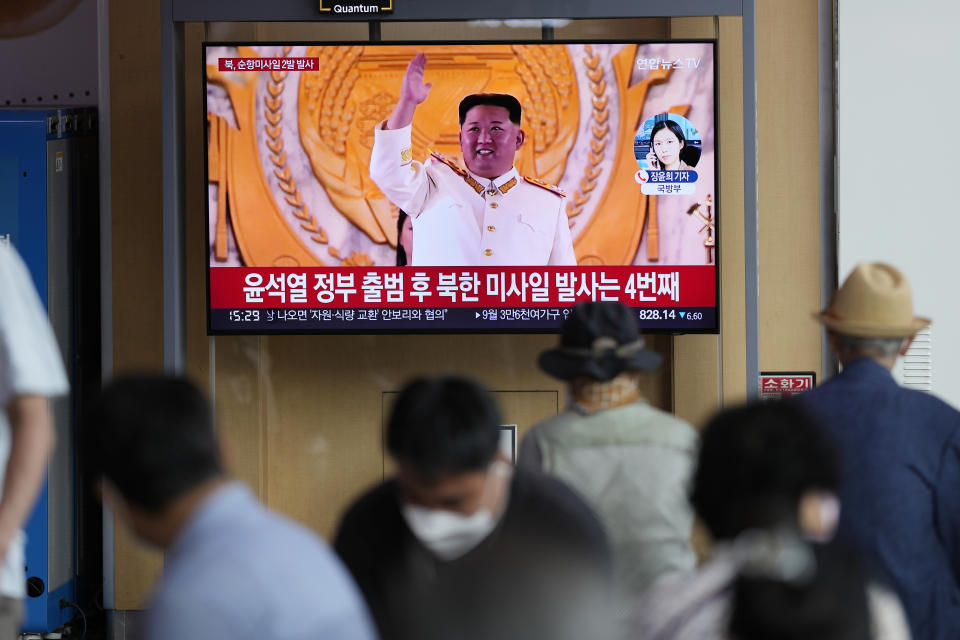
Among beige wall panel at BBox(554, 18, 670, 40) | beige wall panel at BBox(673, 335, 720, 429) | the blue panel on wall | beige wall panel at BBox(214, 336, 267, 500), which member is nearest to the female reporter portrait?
beige wall panel at BBox(554, 18, 670, 40)

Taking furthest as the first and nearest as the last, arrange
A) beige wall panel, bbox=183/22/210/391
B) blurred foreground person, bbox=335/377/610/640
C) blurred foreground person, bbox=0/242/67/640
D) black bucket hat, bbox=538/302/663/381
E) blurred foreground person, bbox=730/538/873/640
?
1. beige wall panel, bbox=183/22/210/391
2. black bucket hat, bbox=538/302/663/381
3. blurred foreground person, bbox=0/242/67/640
4. blurred foreground person, bbox=335/377/610/640
5. blurred foreground person, bbox=730/538/873/640

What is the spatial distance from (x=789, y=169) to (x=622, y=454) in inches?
107

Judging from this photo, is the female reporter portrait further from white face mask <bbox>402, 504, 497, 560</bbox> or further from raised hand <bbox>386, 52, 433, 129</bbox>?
white face mask <bbox>402, 504, 497, 560</bbox>

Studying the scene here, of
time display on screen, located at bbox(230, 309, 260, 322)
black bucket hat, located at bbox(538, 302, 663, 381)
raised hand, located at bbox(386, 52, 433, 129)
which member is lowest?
black bucket hat, located at bbox(538, 302, 663, 381)

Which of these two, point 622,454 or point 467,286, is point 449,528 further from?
Result: point 467,286

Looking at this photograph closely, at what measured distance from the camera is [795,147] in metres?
4.81

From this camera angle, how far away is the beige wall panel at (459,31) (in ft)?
14.9

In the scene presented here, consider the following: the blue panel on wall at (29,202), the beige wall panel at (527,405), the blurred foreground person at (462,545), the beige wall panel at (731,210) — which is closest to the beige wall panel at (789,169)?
the beige wall panel at (731,210)

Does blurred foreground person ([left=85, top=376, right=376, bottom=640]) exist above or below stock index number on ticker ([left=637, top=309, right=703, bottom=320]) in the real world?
below

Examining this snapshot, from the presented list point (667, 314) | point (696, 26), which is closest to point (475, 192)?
Result: point (667, 314)

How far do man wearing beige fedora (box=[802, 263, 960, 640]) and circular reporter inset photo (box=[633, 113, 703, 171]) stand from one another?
80.5 inches

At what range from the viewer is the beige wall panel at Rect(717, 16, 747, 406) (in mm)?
4730

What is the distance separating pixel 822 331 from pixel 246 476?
2.37 m

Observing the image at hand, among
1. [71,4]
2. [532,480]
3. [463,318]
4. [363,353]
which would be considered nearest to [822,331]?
[463,318]
